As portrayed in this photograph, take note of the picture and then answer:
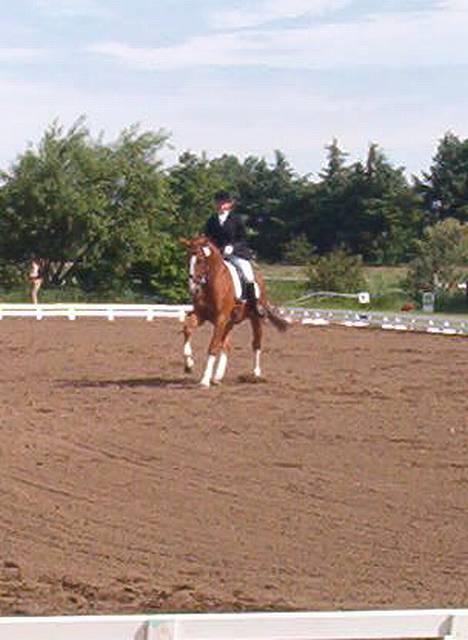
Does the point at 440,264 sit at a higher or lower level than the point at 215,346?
higher

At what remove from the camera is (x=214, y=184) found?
80.4 metres

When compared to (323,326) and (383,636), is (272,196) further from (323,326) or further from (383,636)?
(383,636)

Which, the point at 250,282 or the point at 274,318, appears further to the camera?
the point at 274,318

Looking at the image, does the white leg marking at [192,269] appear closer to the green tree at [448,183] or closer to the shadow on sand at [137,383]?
the shadow on sand at [137,383]

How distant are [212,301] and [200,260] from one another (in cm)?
73

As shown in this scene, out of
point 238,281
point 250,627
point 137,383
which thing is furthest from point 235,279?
point 250,627

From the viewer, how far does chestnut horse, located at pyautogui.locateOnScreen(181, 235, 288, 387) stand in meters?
21.5

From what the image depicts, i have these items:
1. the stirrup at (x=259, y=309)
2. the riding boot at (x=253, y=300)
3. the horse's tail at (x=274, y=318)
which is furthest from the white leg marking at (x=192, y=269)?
the horse's tail at (x=274, y=318)

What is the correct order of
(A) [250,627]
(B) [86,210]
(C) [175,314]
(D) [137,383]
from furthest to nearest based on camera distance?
(B) [86,210] < (C) [175,314] < (D) [137,383] < (A) [250,627]

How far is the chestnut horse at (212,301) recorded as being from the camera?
21469 mm

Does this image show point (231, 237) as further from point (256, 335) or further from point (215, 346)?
point (256, 335)

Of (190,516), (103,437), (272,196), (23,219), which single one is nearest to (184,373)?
(103,437)

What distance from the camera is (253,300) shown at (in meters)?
23.0

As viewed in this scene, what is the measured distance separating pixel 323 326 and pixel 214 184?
37.7 m
